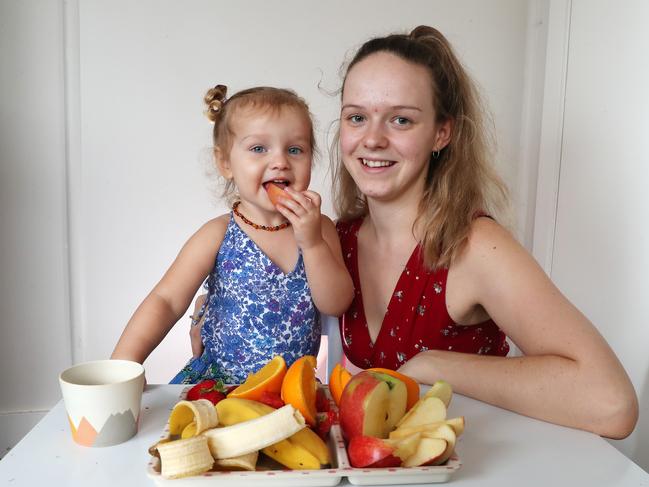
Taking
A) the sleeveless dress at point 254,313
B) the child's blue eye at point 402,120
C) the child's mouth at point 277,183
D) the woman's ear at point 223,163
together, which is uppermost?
the child's blue eye at point 402,120

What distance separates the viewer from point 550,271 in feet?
7.10

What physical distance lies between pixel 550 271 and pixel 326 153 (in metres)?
0.97

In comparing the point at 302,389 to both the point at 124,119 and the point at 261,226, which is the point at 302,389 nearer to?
the point at 261,226

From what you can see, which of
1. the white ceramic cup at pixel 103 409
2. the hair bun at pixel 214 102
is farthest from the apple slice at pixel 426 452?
the hair bun at pixel 214 102

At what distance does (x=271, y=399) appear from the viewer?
0.72 metres

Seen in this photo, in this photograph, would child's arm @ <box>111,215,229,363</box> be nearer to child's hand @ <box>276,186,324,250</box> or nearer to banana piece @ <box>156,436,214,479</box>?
child's hand @ <box>276,186,324,250</box>

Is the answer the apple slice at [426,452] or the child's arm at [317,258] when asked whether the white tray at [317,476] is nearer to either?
the apple slice at [426,452]

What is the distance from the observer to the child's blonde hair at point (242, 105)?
4.10ft

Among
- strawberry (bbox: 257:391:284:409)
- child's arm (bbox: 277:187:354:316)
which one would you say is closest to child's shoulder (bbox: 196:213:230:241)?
child's arm (bbox: 277:187:354:316)

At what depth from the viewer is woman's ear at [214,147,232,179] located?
134 centimetres

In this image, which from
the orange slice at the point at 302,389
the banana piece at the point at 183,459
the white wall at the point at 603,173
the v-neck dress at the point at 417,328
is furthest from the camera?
the white wall at the point at 603,173

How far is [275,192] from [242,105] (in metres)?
0.22

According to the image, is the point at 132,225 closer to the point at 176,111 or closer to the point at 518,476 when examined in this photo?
the point at 176,111

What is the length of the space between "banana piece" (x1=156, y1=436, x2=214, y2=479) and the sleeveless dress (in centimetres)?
68
